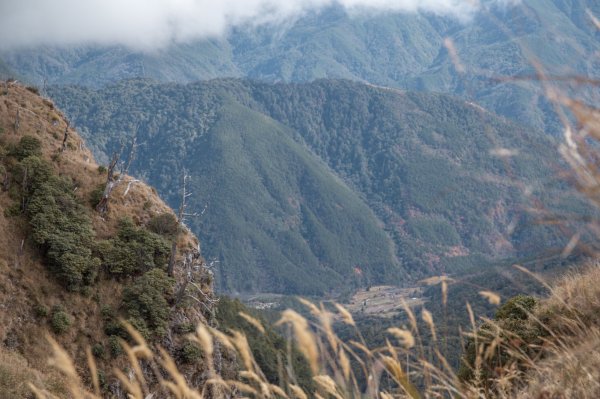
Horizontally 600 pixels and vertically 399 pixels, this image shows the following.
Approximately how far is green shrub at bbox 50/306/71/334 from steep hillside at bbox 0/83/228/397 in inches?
1.8

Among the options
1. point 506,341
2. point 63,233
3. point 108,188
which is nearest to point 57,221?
point 63,233

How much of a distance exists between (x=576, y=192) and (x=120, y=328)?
2579 centimetres

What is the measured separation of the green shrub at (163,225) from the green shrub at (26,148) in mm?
7487

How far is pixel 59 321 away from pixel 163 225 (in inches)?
393

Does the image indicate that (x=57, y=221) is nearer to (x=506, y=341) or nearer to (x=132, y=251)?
(x=132, y=251)

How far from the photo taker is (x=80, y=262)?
26703 millimetres

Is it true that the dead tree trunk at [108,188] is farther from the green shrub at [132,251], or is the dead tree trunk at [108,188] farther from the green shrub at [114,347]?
the green shrub at [114,347]

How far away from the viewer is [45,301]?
25406 millimetres

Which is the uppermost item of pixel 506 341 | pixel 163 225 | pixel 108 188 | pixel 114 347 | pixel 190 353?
pixel 506 341

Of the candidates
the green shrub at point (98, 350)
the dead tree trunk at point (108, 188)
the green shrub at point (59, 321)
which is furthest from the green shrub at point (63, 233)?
the green shrub at point (98, 350)

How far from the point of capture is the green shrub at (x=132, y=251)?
28.7 m

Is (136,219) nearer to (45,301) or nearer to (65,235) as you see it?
(65,235)

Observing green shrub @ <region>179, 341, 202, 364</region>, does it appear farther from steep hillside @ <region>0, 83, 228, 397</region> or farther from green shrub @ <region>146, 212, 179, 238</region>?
green shrub @ <region>146, 212, 179, 238</region>

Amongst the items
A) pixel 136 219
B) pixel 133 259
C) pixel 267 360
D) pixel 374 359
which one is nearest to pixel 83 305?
pixel 133 259
